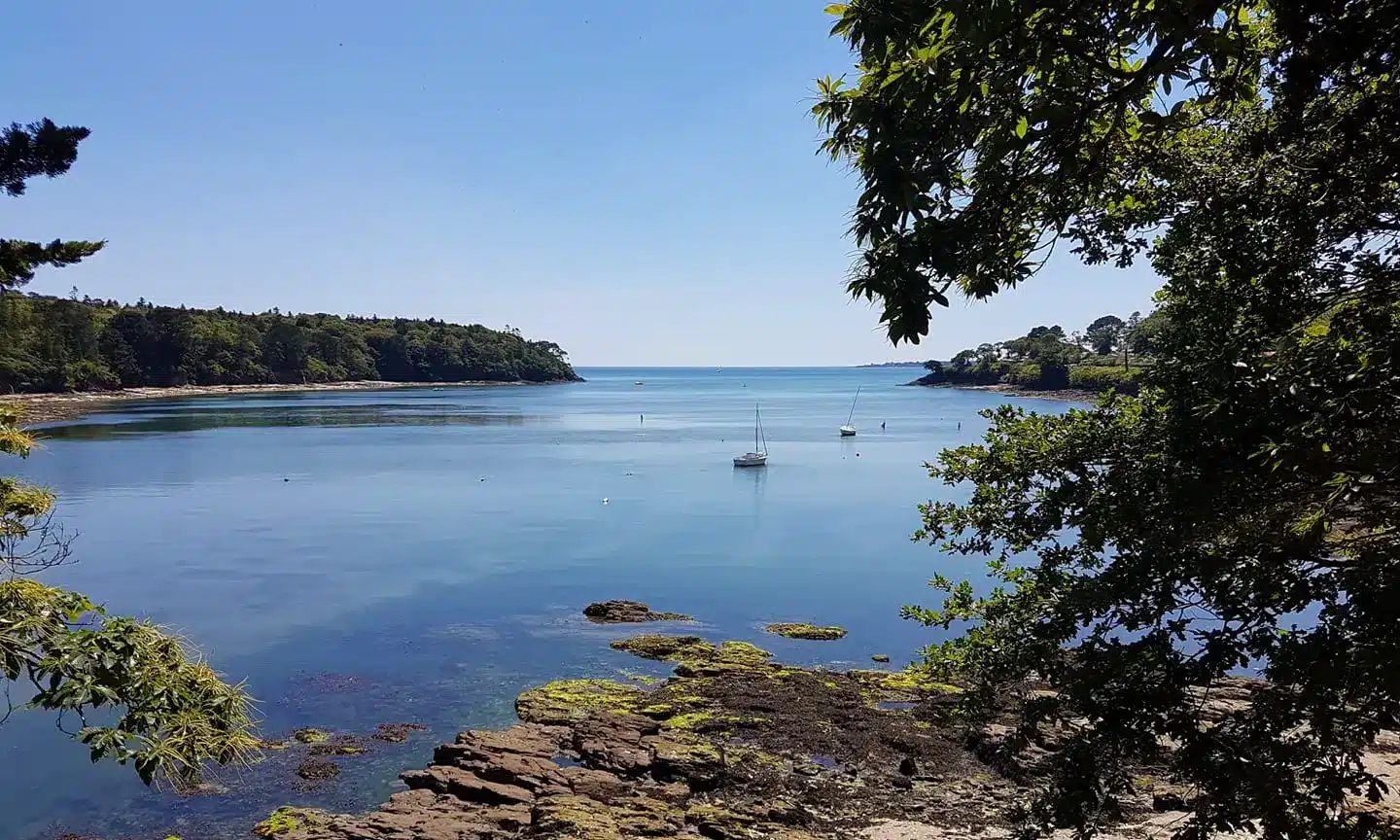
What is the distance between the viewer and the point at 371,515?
44469mm

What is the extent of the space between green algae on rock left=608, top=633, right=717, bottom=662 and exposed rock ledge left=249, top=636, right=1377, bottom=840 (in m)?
2.38

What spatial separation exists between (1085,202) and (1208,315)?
1316mm

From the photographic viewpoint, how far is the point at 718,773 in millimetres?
15305

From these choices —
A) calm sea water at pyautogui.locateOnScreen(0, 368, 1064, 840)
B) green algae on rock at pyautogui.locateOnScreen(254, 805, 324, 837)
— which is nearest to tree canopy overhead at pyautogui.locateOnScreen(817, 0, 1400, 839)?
green algae on rock at pyautogui.locateOnScreen(254, 805, 324, 837)

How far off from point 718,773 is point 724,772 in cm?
12

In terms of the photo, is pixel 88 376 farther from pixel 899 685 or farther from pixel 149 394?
pixel 899 685

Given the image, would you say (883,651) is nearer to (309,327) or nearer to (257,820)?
(257,820)

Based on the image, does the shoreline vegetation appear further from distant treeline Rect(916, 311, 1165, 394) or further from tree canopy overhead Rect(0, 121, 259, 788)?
tree canopy overhead Rect(0, 121, 259, 788)

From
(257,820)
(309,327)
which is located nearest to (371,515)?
(257,820)

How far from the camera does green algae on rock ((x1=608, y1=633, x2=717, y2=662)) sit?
2275cm

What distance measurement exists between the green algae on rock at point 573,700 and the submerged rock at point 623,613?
553 cm

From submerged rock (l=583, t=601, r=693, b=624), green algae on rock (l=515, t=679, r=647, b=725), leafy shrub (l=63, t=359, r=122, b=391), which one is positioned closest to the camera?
green algae on rock (l=515, t=679, r=647, b=725)

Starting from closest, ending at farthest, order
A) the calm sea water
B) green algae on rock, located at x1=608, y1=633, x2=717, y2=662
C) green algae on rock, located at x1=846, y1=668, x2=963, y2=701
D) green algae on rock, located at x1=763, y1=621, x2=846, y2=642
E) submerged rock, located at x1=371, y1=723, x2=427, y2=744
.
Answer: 1. the calm sea water
2. submerged rock, located at x1=371, y1=723, x2=427, y2=744
3. green algae on rock, located at x1=846, y1=668, x2=963, y2=701
4. green algae on rock, located at x1=608, y1=633, x2=717, y2=662
5. green algae on rock, located at x1=763, y1=621, x2=846, y2=642

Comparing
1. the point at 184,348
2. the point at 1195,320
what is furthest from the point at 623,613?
the point at 184,348
